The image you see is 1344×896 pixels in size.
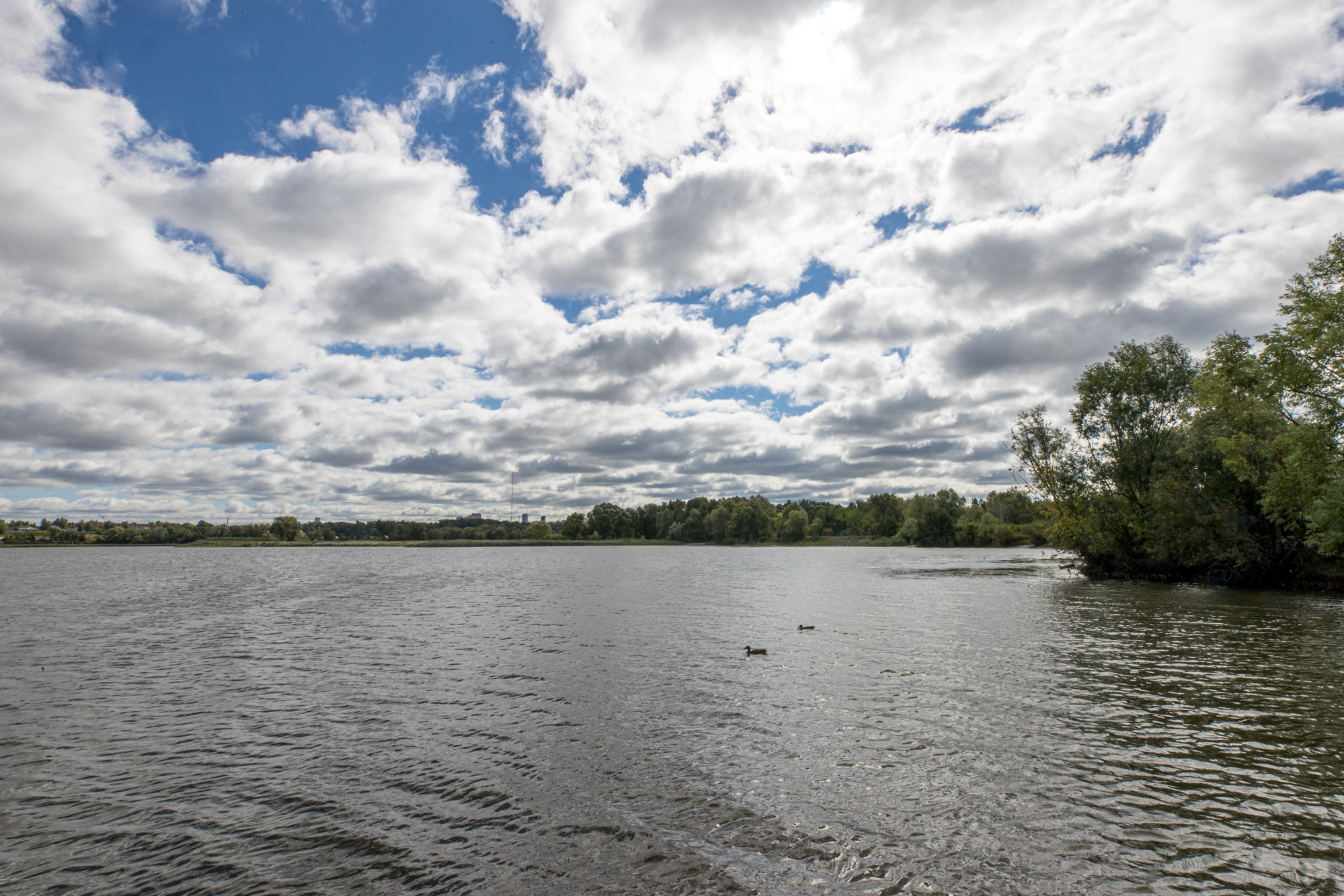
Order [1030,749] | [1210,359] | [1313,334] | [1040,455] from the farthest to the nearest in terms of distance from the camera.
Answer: [1040,455] < [1210,359] < [1313,334] < [1030,749]

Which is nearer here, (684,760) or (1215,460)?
(684,760)

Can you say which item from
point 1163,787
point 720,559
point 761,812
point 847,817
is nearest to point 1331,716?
point 1163,787

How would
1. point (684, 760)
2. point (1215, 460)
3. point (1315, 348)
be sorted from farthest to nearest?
point (1215, 460) → point (1315, 348) → point (684, 760)

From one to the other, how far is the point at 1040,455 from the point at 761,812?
5876cm

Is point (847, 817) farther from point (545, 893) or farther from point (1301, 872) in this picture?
point (1301, 872)

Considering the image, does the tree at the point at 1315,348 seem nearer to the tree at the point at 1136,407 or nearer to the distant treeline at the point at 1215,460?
the distant treeline at the point at 1215,460

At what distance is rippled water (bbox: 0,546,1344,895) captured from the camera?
30.8ft

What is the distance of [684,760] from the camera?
45.3ft

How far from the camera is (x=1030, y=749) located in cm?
1391

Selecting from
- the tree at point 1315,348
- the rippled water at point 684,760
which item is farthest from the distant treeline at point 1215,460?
the rippled water at point 684,760

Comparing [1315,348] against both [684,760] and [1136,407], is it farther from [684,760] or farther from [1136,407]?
[684,760]

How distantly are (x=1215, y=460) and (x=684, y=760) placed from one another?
5262 centimetres

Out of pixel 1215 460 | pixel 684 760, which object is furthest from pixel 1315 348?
pixel 684 760

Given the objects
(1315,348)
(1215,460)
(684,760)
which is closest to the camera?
(684,760)
